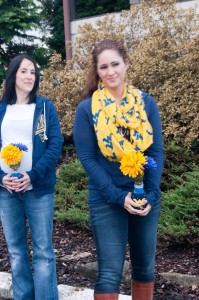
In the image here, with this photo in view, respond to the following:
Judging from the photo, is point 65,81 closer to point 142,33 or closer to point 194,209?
point 142,33

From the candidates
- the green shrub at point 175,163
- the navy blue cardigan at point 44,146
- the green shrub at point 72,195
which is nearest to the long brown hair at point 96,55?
the navy blue cardigan at point 44,146

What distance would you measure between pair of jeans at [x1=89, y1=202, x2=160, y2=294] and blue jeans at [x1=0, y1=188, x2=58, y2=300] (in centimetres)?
51

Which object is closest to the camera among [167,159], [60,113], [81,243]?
[81,243]

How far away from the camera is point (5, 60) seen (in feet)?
50.1

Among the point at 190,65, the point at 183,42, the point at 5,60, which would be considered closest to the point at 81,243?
the point at 190,65

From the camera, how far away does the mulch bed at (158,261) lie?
13.8 feet

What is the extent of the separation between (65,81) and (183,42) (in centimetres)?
208

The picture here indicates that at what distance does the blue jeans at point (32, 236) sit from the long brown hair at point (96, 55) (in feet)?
2.59

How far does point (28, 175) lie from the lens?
340cm

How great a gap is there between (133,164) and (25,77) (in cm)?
116

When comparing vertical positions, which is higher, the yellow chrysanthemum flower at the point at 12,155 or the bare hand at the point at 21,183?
the yellow chrysanthemum flower at the point at 12,155

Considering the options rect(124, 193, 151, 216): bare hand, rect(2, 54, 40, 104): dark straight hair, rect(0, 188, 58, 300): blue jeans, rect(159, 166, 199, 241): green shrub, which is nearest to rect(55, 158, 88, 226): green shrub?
rect(159, 166, 199, 241): green shrub

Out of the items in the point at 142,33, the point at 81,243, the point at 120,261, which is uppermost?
the point at 142,33

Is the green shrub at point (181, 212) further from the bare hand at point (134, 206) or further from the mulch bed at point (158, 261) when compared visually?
the bare hand at point (134, 206)
